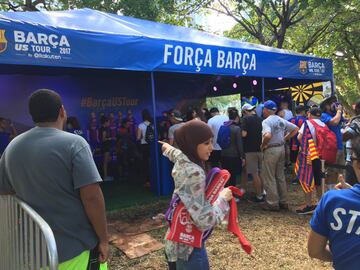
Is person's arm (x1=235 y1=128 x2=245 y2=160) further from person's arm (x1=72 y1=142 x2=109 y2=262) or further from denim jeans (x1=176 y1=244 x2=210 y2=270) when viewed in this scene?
person's arm (x1=72 y1=142 x2=109 y2=262)

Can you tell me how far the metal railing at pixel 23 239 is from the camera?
1672 mm

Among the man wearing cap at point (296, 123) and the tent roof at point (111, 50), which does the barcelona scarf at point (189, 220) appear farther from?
the man wearing cap at point (296, 123)

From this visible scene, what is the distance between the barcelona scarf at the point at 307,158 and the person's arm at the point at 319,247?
3.97 metres

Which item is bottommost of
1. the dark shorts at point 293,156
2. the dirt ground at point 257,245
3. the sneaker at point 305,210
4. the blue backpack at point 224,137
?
the dirt ground at point 257,245

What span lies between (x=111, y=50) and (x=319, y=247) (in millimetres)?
4638

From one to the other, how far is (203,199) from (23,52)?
3623mm

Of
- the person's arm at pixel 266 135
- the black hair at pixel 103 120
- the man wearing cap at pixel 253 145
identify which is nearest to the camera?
the person's arm at pixel 266 135

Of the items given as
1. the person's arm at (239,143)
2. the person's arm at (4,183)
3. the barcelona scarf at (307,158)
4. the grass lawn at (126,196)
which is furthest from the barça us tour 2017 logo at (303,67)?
the person's arm at (4,183)

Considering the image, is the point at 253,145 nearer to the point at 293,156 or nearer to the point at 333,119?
the point at 333,119

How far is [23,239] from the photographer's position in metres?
2.04

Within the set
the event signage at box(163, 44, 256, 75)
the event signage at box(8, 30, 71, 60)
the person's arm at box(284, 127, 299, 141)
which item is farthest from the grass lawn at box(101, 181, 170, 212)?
the event signage at box(8, 30, 71, 60)

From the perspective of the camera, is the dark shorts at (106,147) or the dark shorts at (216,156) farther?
the dark shorts at (106,147)

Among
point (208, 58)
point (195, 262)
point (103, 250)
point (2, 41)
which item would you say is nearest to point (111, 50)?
point (2, 41)

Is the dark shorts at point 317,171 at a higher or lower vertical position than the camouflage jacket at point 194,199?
lower
